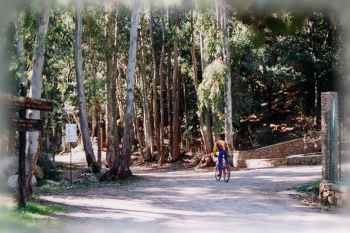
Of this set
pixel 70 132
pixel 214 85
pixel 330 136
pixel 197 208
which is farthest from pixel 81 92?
pixel 330 136

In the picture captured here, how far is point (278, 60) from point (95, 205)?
1658 cm

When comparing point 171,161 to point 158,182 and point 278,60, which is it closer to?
point 278,60

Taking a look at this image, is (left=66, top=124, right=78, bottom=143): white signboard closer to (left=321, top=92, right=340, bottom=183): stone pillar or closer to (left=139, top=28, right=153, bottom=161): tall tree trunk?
(left=321, top=92, right=340, bottom=183): stone pillar

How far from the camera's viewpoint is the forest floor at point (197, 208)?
8180 millimetres

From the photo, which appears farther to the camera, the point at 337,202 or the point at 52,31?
the point at 52,31

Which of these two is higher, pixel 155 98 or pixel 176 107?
pixel 155 98

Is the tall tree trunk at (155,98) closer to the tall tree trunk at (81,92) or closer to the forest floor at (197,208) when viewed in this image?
the tall tree trunk at (81,92)

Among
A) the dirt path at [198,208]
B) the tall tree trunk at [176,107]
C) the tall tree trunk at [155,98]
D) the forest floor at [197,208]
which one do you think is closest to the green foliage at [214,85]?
the tall tree trunk at [176,107]

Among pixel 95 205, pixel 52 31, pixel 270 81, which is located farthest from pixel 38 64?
pixel 270 81

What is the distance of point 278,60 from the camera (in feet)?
83.9

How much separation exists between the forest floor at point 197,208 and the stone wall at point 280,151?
17.5 feet

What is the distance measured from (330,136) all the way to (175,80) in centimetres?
1676

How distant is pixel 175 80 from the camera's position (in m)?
26.7

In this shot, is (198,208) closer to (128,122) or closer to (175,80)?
(128,122)
